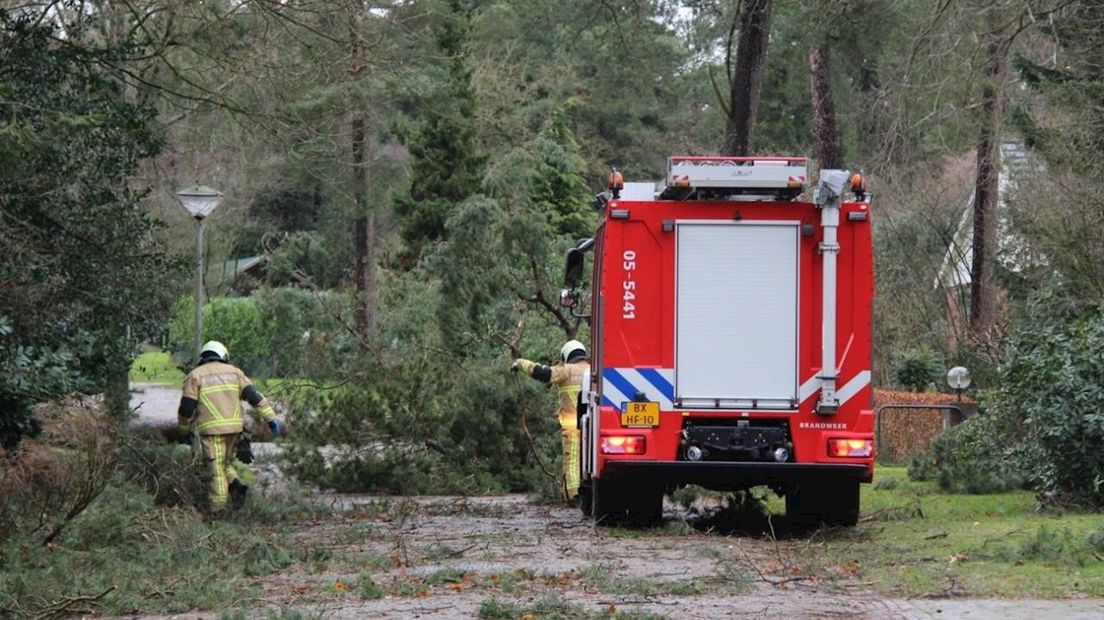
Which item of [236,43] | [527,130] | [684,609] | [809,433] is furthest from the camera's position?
[527,130]

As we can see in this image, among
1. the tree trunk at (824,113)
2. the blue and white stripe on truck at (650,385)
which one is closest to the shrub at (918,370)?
the tree trunk at (824,113)

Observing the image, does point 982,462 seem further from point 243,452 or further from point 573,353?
point 243,452

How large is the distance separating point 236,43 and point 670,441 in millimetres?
7288

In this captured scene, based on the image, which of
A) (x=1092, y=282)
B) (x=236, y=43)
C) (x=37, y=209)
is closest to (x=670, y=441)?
(x=37, y=209)

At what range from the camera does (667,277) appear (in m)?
12.8

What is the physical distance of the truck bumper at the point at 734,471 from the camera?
12.6 m

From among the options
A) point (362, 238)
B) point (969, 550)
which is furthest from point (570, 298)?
point (362, 238)

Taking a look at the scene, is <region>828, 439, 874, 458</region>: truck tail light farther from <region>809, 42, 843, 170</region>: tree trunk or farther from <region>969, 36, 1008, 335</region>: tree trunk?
<region>809, 42, 843, 170</region>: tree trunk

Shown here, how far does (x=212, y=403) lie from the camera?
50.3 ft

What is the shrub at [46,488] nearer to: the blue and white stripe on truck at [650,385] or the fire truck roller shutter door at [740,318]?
the blue and white stripe on truck at [650,385]

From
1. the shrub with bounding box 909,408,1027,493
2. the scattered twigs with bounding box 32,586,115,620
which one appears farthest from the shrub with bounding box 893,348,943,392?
the scattered twigs with bounding box 32,586,115,620

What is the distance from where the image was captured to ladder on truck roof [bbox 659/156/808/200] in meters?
12.7

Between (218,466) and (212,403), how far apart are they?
0.62 meters

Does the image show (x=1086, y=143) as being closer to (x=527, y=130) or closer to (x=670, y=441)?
(x=670, y=441)
